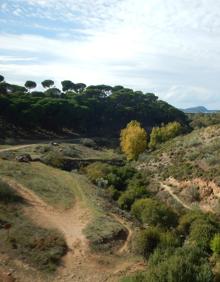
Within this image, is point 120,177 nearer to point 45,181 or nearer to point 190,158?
point 190,158

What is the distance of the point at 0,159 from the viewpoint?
132 feet

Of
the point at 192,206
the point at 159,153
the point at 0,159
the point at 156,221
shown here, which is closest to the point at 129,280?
the point at 156,221

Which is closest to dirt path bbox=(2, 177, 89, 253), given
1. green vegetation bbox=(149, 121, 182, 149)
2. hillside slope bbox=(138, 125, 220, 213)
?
hillside slope bbox=(138, 125, 220, 213)

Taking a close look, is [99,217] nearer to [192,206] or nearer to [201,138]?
[192,206]

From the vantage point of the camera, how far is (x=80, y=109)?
79875 mm

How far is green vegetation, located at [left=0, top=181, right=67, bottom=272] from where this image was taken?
19625 millimetres

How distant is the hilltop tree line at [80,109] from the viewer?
71.6 meters

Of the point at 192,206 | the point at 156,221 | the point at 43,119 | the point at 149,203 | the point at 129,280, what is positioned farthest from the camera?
A: the point at 43,119

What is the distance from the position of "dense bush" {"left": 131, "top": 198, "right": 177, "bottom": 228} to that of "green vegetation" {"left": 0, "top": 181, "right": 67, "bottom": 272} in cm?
763

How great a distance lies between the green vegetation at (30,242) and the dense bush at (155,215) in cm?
763

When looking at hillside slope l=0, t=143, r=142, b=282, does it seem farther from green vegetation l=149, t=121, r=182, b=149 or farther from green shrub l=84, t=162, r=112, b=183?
green vegetation l=149, t=121, r=182, b=149

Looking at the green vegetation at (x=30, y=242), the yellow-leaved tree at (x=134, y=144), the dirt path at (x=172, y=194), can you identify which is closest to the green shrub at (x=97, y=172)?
the dirt path at (x=172, y=194)

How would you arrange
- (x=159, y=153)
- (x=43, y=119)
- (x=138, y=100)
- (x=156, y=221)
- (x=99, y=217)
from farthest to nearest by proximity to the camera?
(x=138, y=100)
(x=43, y=119)
(x=159, y=153)
(x=156, y=221)
(x=99, y=217)

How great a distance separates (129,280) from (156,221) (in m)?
11.4
